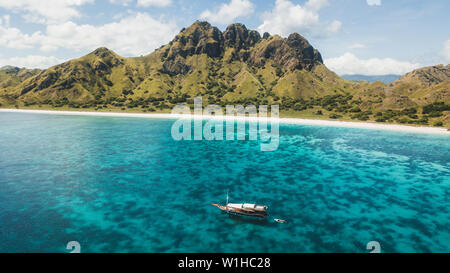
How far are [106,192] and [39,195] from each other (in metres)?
8.07

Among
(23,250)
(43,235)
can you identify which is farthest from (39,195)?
(23,250)

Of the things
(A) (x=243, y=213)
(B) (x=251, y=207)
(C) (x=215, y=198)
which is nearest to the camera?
(B) (x=251, y=207)

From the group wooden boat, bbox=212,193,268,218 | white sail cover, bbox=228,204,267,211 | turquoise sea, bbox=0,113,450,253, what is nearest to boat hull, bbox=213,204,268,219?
wooden boat, bbox=212,193,268,218

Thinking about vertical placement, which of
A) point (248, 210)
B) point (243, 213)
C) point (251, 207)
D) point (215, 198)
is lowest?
point (215, 198)

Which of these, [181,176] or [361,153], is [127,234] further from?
[361,153]

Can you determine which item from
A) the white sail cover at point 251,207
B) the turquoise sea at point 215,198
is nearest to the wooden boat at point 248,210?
the white sail cover at point 251,207

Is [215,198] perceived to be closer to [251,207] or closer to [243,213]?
[243,213]

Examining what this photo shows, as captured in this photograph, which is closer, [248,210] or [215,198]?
[248,210]

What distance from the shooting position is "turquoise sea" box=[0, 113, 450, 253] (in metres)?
20.4

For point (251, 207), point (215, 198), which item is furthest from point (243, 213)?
point (215, 198)

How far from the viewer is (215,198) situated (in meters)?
29.1

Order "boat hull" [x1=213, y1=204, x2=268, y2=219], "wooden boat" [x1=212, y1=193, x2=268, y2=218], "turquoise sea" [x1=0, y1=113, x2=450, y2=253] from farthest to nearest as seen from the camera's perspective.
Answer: "boat hull" [x1=213, y1=204, x2=268, y2=219] → "wooden boat" [x1=212, y1=193, x2=268, y2=218] → "turquoise sea" [x1=0, y1=113, x2=450, y2=253]

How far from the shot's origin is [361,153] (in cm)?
5525

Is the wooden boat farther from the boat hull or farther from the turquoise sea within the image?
the turquoise sea
